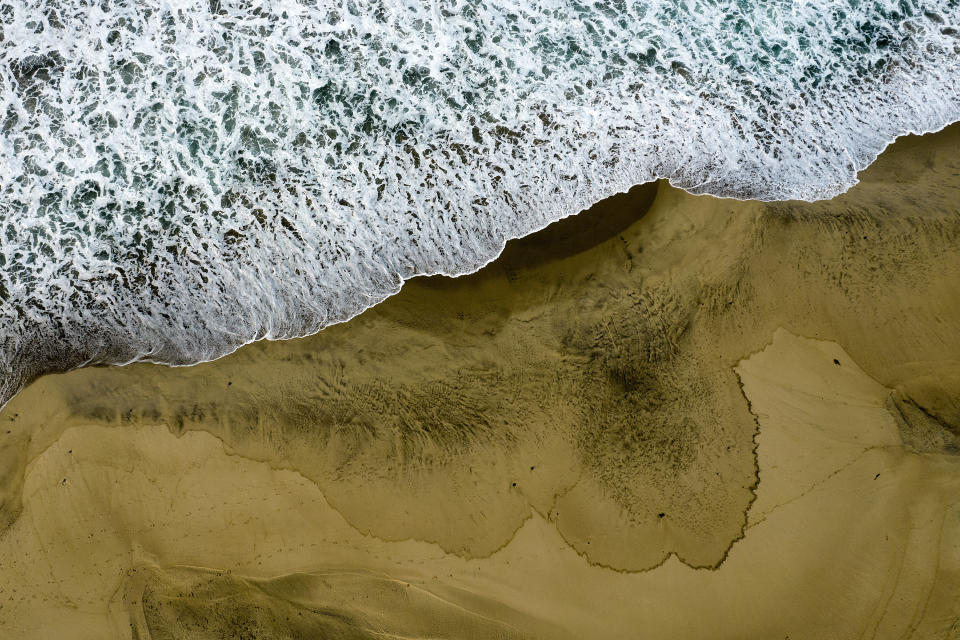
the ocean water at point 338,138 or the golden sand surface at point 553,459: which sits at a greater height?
the ocean water at point 338,138

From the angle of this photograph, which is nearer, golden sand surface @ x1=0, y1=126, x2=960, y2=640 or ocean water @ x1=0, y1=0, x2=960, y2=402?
golden sand surface @ x1=0, y1=126, x2=960, y2=640

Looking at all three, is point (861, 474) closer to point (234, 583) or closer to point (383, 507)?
point (383, 507)

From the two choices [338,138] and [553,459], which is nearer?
[553,459]

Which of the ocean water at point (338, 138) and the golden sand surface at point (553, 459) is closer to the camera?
the golden sand surface at point (553, 459)

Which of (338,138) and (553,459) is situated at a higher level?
(338,138)

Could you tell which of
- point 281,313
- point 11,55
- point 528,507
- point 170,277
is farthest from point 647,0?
point 11,55
